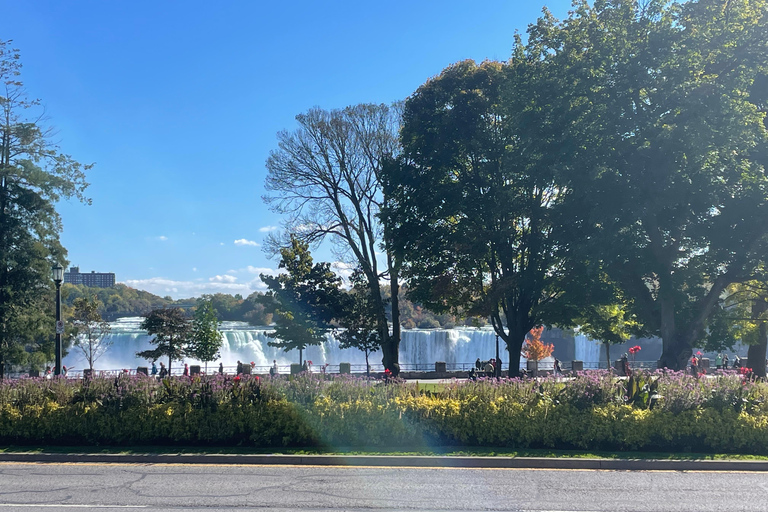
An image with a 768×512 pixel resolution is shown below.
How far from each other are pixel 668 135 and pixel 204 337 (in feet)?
107

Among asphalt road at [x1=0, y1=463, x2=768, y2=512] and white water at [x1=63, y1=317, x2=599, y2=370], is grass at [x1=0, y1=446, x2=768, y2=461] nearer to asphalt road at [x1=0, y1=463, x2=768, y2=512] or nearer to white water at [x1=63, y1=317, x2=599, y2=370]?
asphalt road at [x1=0, y1=463, x2=768, y2=512]

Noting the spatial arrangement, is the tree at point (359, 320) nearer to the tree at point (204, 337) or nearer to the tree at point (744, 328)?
the tree at point (204, 337)

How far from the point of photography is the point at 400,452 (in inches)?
420

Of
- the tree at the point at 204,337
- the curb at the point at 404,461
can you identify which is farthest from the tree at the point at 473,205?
the tree at the point at 204,337

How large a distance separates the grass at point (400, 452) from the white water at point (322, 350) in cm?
4872

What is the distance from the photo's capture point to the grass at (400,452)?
10312 millimetres

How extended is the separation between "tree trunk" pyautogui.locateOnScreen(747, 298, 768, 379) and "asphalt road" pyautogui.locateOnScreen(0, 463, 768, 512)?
76.8 ft

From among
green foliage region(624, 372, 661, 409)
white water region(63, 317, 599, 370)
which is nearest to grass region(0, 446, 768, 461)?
green foliage region(624, 372, 661, 409)

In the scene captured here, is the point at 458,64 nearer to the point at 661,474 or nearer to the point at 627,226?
the point at 627,226

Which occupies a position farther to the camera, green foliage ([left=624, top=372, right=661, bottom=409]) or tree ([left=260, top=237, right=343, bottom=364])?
tree ([left=260, top=237, right=343, bottom=364])

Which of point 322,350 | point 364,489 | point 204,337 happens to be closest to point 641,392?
point 364,489

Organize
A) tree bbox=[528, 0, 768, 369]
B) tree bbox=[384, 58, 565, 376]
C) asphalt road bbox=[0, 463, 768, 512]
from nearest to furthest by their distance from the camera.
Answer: asphalt road bbox=[0, 463, 768, 512], tree bbox=[528, 0, 768, 369], tree bbox=[384, 58, 565, 376]

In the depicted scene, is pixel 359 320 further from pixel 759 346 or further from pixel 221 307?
pixel 221 307

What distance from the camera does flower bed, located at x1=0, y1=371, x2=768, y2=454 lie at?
10875 millimetres
